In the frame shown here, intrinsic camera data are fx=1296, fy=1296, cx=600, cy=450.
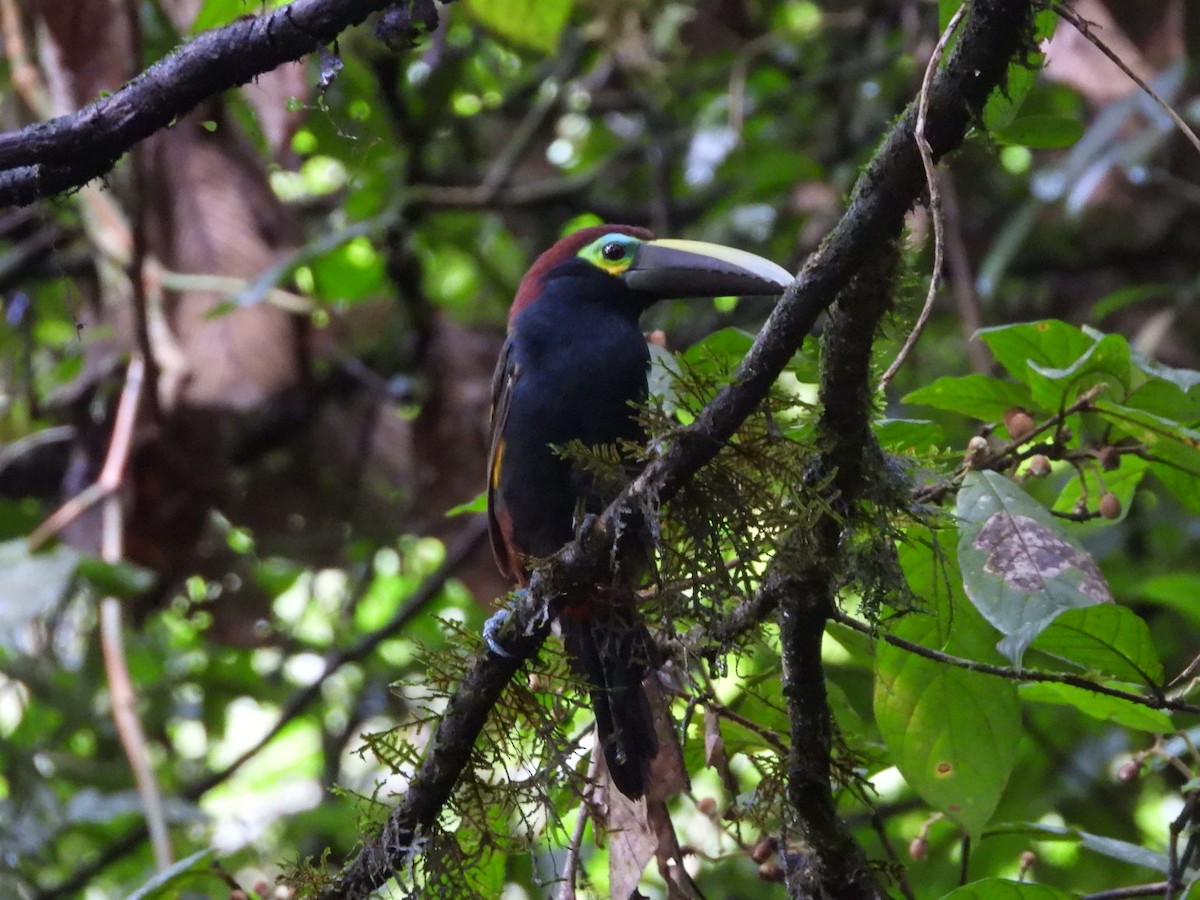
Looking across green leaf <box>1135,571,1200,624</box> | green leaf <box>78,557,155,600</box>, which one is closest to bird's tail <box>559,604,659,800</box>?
green leaf <box>78,557,155,600</box>

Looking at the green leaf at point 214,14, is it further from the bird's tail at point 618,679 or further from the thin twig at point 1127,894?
the thin twig at point 1127,894

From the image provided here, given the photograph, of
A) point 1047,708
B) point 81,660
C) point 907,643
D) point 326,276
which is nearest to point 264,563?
point 81,660

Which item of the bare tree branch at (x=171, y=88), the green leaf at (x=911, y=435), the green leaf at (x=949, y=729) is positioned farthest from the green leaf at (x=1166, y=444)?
the bare tree branch at (x=171, y=88)

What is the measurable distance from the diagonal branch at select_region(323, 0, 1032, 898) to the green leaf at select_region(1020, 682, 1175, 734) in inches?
27.5

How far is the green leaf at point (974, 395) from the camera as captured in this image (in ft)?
6.65

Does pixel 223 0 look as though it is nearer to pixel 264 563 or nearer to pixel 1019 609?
pixel 1019 609

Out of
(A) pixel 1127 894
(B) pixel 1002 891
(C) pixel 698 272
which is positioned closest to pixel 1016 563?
(B) pixel 1002 891

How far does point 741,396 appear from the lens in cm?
167

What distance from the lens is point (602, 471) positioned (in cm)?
199

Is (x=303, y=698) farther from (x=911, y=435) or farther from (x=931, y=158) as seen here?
(x=931, y=158)

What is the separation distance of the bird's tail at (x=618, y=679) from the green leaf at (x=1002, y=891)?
2.01 ft

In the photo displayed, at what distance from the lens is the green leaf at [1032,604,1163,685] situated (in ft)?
5.68

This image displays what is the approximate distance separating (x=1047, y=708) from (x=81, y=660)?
3.50 meters

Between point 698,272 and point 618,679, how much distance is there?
2.77ft
